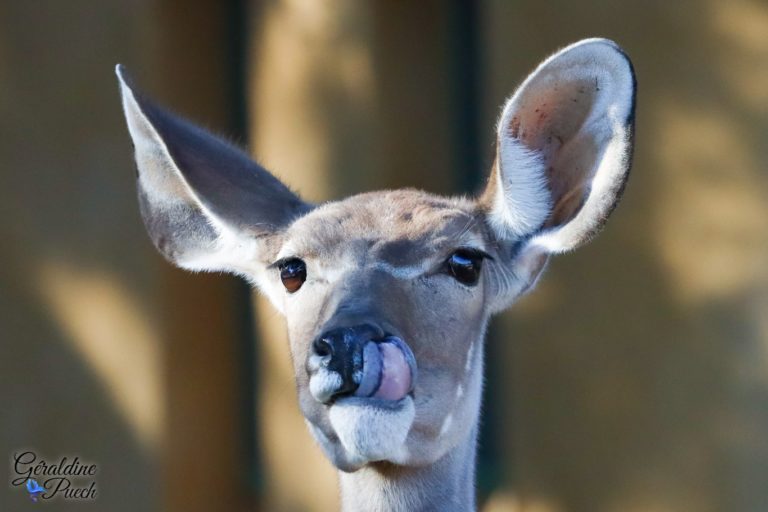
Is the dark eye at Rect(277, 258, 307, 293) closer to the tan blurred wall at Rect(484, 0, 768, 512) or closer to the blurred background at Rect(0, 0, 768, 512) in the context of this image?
the blurred background at Rect(0, 0, 768, 512)

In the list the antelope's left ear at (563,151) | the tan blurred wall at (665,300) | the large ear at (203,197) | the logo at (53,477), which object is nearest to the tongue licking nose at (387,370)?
the antelope's left ear at (563,151)

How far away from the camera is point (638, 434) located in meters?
5.64

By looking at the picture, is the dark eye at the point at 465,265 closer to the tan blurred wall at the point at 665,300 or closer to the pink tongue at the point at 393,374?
the pink tongue at the point at 393,374

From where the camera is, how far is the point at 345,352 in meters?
3.05

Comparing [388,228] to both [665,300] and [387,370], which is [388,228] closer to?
[387,370]

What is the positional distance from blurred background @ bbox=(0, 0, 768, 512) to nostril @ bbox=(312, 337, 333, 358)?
2.82 metres

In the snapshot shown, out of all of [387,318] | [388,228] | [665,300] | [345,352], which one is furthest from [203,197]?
[665,300]

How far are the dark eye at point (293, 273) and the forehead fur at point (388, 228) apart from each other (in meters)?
0.03

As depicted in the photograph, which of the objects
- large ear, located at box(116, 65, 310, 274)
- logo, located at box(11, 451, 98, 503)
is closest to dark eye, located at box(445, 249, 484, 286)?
large ear, located at box(116, 65, 310, 274)

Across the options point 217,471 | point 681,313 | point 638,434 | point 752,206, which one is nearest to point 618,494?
point 638,434

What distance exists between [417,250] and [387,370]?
1.65 ft

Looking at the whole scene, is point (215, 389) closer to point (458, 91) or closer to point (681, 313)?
point (458, 91)

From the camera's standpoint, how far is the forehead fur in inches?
139

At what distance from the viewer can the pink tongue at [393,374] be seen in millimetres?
3102
